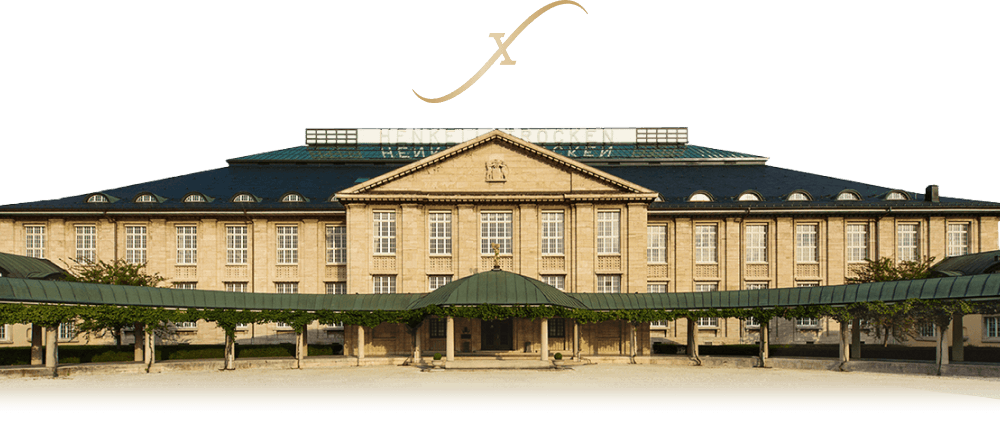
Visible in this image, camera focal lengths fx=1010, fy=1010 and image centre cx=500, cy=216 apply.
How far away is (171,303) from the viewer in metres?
54.2

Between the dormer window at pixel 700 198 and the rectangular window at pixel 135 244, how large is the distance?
37.4 metres

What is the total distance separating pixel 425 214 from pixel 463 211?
2425 mm

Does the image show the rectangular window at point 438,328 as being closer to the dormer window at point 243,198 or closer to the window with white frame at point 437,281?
the window with white frame at point 437,281

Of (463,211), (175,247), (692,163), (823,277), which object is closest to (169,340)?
(175,247)

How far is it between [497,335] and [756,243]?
19.4 m

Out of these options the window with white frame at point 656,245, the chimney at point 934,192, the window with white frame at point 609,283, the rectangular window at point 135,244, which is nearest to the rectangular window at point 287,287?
the rectangular window at point 135,244

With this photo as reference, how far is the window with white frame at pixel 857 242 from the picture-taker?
6888cm

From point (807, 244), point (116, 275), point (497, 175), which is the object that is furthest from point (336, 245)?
point (807, 244)

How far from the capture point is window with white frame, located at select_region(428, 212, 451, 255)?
64562 millimetres

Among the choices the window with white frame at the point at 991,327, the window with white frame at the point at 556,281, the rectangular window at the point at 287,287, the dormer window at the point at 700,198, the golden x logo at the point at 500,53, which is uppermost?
the golden x logo at the point at 500,53

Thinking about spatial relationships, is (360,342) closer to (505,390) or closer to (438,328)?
(438,328)

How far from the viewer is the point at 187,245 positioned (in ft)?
227

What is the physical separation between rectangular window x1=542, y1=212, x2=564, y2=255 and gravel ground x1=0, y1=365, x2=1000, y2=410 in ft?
40.7

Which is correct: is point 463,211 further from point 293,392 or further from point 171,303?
point 293,392
